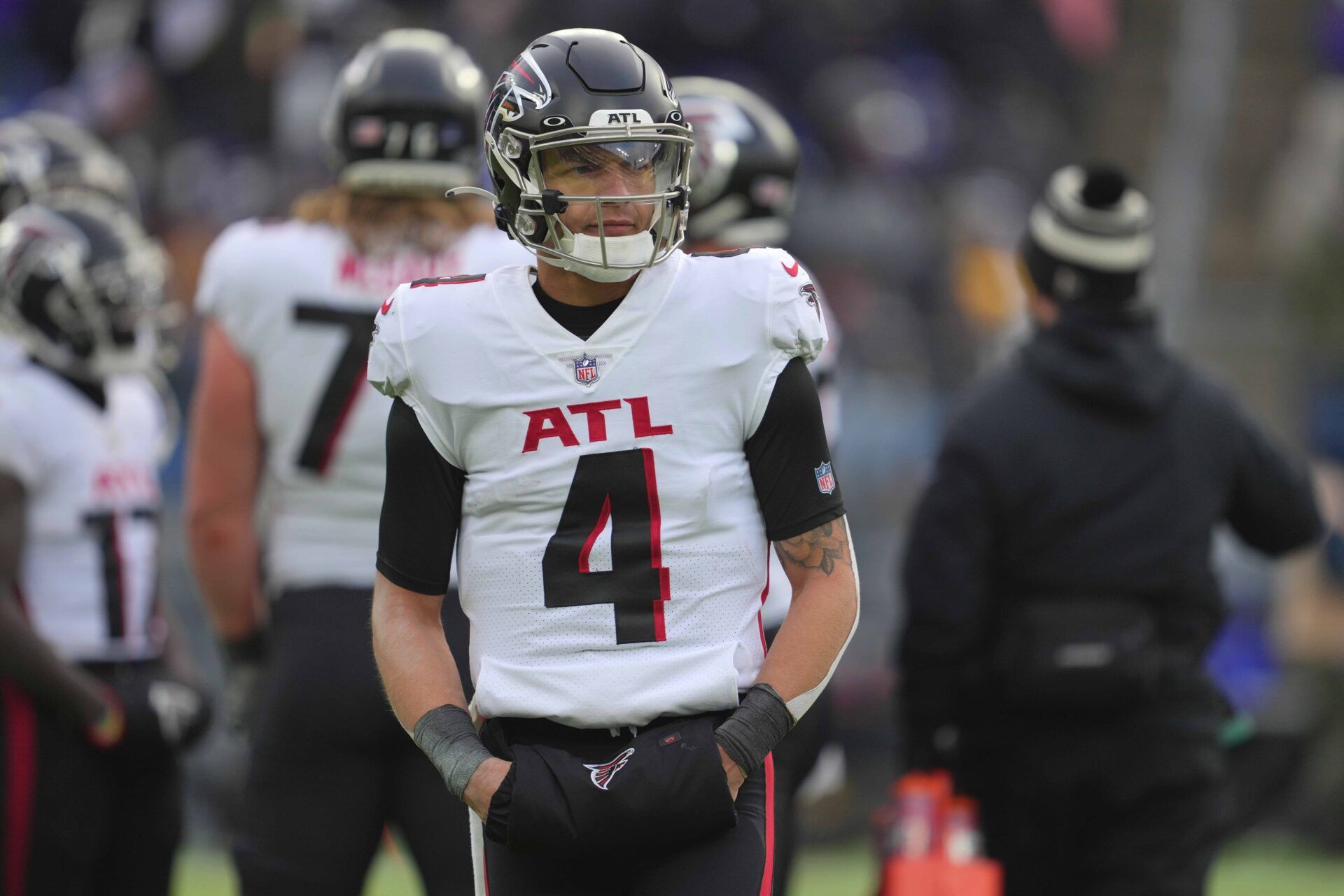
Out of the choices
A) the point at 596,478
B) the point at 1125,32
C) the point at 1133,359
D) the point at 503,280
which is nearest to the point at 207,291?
the point at 503,280

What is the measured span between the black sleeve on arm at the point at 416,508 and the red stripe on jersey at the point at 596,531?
0.84 ft

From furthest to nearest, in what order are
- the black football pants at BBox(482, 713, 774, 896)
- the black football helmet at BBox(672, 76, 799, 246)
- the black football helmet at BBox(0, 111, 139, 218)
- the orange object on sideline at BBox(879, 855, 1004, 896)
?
the black football helmet at BBox(0, 111, 139, 218), the black football helmet at BBox(672, 76, 799, 246), the orange object on sideline at BBox(879, 855, 1004, 896), the black football pants at BBox(482, 713, 774, 896)

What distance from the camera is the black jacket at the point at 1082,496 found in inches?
179

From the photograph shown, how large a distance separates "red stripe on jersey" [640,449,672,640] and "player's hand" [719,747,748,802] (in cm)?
21

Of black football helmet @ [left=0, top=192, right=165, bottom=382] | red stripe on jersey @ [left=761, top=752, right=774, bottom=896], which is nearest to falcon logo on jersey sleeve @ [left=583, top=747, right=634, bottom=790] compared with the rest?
red stripe on jersey @ [left=761, top=752, right=774, bottom=896]

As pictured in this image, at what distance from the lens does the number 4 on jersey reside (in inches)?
114

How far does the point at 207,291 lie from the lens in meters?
4.16

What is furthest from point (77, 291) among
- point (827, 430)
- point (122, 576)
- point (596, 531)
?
point (596, 531)

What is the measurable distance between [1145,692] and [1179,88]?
866 cm

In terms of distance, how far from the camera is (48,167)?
600 cm

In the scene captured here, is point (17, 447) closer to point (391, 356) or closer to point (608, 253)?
point (391, 356)

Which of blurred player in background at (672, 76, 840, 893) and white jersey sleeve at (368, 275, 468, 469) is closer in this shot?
white jersey sleeve at (368, 275, 468, 469)

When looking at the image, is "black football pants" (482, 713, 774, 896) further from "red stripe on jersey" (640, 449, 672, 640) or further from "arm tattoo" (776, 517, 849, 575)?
"arm tattoo" (776, 517, 849, 575)

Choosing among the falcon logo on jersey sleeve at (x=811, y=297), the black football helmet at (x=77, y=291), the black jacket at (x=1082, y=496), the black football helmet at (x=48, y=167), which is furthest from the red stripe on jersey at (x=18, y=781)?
the falcon logo on jersey sleeve at (x=811, y=297)
